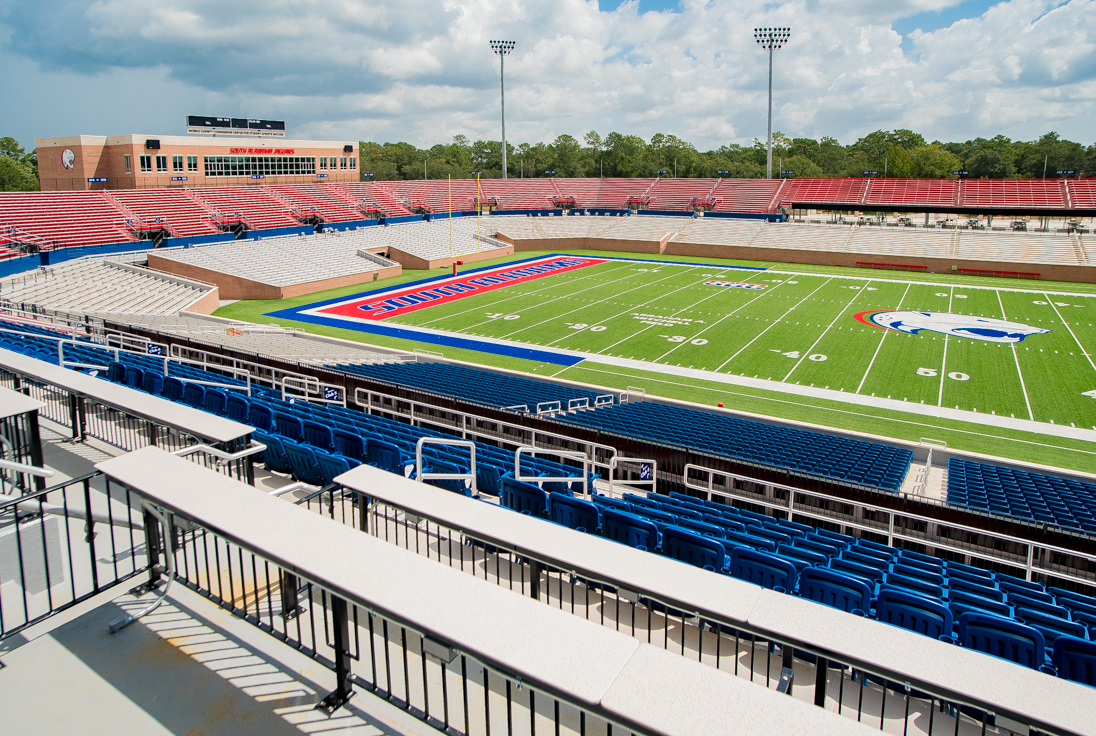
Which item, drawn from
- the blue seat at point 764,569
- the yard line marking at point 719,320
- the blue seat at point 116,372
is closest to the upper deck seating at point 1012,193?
the yard line marking at point 719,320

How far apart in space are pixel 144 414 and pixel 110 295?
97.7ft

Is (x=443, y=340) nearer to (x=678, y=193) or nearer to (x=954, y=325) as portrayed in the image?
(x=954, y=325)

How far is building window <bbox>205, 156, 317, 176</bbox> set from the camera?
58.2 metres

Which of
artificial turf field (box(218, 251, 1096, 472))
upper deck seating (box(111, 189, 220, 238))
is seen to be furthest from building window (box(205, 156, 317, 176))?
artificial turf field (box(218, 251, 1096, 472))

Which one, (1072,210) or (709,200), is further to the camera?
(709,200)

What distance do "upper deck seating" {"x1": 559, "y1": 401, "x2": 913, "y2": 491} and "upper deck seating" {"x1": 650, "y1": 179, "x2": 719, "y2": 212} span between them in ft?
173

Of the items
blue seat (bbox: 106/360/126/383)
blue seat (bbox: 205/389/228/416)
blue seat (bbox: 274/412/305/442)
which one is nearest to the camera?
blue seat (bbox: 274/412/305/442)

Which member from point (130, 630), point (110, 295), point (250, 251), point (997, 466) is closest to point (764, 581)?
point (130, 630)

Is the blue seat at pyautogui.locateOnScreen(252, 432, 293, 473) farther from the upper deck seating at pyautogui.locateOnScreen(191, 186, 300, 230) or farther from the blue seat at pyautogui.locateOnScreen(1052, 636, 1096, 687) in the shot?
the upper deck seating at pyautogui.locateOnScreen(191, 186, 300, 230)

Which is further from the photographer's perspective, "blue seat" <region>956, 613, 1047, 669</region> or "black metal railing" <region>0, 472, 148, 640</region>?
"blue seat" <region>956, 613, 1047, 669</region>

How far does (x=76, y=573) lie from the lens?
19.4ft

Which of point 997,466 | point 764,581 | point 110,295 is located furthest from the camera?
point 110,295

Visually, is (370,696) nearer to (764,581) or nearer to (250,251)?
→ (764,581)

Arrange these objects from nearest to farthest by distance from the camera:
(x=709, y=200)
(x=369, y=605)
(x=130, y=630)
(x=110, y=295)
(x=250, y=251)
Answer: (x=369, y=605)
(x=130, y=630)
(x=110, y=295)
(x=250, y=251)
(x=709, y=200)
